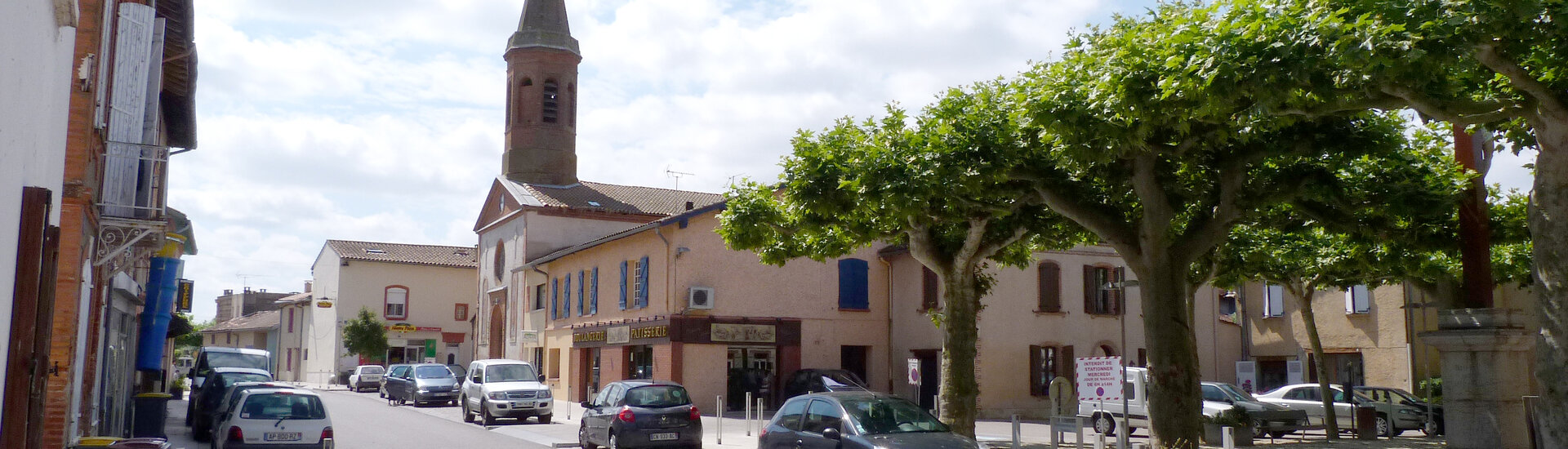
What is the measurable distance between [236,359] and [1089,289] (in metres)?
23.7

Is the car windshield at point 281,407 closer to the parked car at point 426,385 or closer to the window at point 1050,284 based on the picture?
the parked car at point 426,385

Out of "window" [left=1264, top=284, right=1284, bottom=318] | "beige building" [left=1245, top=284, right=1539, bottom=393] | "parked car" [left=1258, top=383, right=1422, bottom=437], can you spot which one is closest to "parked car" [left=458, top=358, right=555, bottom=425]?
"parked car" [left=1258, top=383, right=1422, bottom=437]

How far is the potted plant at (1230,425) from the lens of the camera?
2094cm

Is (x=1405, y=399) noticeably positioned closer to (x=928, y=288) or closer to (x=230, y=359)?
(x=928, y=288)

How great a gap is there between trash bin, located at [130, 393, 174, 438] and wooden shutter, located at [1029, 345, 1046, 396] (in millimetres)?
22583

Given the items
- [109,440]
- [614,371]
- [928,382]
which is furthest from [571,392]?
[109,440]

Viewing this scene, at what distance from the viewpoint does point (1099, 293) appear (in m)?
34.6

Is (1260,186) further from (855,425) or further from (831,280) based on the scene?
(831,280)

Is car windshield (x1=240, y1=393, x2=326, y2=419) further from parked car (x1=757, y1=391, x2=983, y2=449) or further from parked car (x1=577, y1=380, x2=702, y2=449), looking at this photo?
parked car (x1=757, y1=391, x2=983, y2=449)

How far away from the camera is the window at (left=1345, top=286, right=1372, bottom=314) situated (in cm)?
3362

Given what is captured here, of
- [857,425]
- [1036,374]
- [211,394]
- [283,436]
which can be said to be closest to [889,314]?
[1036,374]

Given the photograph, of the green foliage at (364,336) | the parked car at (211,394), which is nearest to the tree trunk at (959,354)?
the parked car at (211,394)

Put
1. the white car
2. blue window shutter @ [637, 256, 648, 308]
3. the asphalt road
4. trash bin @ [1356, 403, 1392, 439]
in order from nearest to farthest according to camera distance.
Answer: the white car
the asphalt road
trash bin @ [1356, 403, 1392, 439]
blue window shutter @ [637, 256, 648, 308]

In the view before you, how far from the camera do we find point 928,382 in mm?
34594
